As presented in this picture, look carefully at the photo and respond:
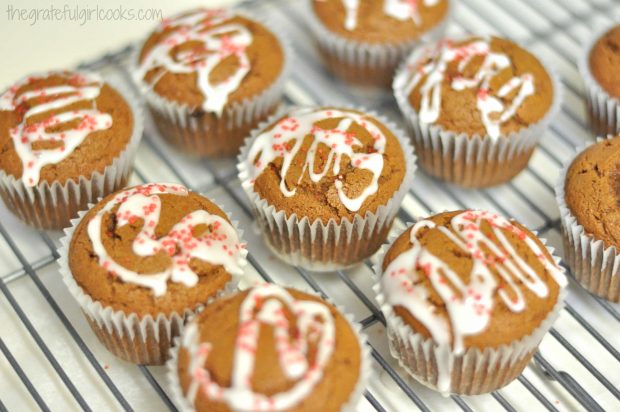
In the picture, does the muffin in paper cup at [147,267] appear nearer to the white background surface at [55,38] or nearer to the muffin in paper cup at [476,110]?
the muffin in paper cup at [476,110]

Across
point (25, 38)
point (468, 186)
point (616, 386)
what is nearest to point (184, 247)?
point (468, 186)

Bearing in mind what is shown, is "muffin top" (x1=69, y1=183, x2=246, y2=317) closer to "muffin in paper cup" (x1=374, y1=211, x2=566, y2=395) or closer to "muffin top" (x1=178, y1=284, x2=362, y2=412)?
"muffin top" (x1=178, y1=284, x2=362, y2=412)

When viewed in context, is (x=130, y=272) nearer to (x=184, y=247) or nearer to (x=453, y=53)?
(x=184, y=247)

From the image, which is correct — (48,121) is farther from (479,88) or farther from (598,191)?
(598,191)

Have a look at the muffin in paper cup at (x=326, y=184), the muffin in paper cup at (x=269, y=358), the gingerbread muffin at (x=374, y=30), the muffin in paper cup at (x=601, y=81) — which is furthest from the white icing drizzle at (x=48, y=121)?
the muffin in paper cup at (x=601, y=81)

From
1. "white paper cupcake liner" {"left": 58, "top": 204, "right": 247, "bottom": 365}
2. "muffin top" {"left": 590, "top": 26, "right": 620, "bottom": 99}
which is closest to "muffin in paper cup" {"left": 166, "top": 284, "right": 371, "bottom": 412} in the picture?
"white paper cupcake liner" {"left": 58, "top": 204, "right": 247, "bottom": 365}

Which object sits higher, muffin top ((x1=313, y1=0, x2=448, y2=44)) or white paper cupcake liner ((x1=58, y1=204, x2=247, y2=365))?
muffin top ((x1=313, y1=0, x2=448, y2=44))

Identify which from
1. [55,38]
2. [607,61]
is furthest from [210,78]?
[607,61]
